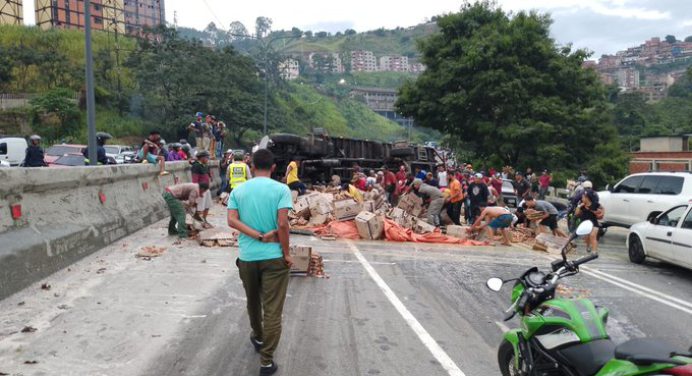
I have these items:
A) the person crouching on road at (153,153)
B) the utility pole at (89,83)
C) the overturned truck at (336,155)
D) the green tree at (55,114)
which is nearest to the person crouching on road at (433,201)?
the overturned truck at (336,155)

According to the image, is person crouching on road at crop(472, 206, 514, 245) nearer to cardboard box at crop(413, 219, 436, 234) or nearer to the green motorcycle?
cardboard box at crop(413, 219, 436, 234)

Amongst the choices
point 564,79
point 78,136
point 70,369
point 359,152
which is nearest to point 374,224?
point 70,369

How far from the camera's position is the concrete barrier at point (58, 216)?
6.55m

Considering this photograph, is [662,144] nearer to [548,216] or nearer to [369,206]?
[548,216]

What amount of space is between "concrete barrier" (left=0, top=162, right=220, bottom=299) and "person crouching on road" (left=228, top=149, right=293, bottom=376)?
3124mm

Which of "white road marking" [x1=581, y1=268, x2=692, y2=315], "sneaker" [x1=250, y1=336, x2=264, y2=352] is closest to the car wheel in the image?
"white road marking" [x1=581, y1=268, x2=692, y2=315]

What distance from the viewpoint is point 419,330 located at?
5.95 m

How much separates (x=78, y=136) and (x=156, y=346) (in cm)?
4946

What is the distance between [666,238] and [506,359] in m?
7.28

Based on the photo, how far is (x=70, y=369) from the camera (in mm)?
4562

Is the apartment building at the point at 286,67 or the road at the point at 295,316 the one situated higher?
the apartment building at the point at 286,67

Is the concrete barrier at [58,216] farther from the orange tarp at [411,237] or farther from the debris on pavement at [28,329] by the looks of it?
the orange tarp at [411,237]

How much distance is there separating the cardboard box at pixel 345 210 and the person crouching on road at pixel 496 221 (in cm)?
285

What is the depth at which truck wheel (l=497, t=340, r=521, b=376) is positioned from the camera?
179 inches
